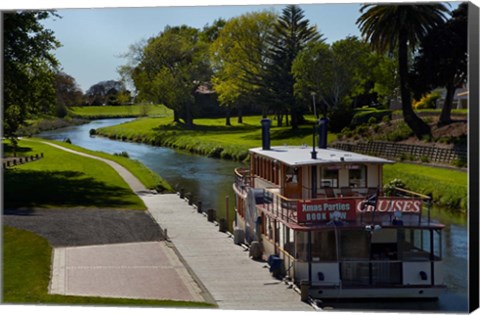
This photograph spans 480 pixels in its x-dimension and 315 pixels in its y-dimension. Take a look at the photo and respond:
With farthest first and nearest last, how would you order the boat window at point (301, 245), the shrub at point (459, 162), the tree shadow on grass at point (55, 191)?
1. the tree shadow on grass at point (55, 191)
2. the shrub at point (459, 162)
3. the boat window at point (301, 245)

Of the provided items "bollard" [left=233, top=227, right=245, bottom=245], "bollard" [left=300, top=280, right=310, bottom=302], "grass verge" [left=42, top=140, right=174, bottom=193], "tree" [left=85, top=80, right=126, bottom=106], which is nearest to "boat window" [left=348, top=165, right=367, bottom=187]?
"bollard" [left=300, top=280, right=310, bottom=302]

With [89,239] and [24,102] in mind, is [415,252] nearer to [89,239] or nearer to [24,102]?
[89,239]

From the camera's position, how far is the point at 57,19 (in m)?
26.1

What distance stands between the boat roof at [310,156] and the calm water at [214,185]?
3.58m

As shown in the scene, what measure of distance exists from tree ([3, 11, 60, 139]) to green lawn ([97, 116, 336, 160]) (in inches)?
130

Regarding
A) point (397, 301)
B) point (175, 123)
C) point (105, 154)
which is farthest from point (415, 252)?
point (105, 154)

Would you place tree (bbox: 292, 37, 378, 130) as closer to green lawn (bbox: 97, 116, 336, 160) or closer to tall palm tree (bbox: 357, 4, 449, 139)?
tall palm tree (bbox: 357, 4, 449, 139)

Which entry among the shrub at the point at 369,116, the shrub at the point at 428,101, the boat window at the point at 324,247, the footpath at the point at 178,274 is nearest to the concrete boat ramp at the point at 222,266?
the footpath at the point at 178,274

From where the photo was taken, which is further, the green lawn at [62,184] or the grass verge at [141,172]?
the grass verge at [141,172]

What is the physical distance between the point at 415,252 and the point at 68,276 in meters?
8.83

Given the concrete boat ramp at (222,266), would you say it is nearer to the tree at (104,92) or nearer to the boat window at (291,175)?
the boat window at (291,175)

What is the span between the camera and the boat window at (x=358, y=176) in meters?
24.0

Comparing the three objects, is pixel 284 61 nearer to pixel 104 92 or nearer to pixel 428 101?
pixel 104 92

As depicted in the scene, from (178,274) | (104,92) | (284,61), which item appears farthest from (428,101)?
(104,92)
